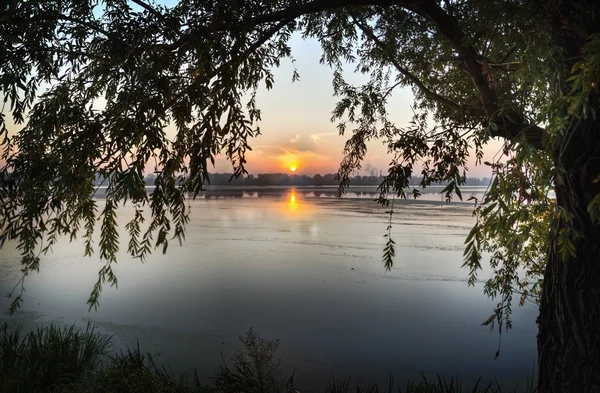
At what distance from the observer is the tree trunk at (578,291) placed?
2.80 meters

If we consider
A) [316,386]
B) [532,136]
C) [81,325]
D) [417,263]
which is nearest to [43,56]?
[532,136]

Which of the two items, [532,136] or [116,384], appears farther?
[116,384]

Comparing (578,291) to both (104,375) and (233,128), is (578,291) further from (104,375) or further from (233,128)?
(104,375)

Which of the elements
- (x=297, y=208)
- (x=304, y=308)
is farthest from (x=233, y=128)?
(x=297, y=208)

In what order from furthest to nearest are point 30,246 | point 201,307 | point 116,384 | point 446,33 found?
1. point 201,307
2. point 116,384
3. point 446,33
4. point 30,246

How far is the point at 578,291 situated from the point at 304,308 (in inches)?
268

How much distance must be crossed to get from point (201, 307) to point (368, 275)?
189 inches

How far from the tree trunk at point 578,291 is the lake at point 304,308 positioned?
337 centimetres

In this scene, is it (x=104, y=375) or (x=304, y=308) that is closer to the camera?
(x=104, y=375)

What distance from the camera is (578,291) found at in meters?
2.87

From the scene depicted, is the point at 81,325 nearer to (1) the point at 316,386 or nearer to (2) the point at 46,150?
(1) the point at 316,386

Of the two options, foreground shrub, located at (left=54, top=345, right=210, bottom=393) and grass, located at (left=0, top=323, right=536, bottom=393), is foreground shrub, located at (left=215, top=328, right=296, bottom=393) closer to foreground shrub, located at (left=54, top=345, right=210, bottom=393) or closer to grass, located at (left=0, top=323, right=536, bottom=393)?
grass, located at (left=0, top=323, right=536, bottom=393)

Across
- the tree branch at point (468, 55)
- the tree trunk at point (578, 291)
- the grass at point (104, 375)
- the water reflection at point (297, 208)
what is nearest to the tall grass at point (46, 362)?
the grass at point (104, 375)

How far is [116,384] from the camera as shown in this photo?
3949 mm
